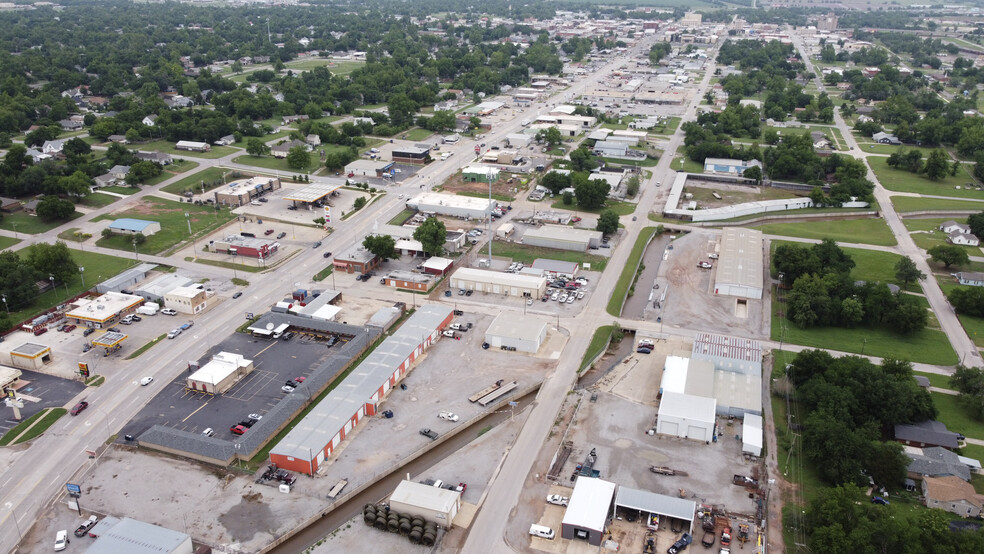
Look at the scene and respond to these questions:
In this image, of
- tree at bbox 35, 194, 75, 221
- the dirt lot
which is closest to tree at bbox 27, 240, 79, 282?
tree at bbox 35, 194, 75, 221

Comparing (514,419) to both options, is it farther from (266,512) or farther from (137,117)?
(137,117)

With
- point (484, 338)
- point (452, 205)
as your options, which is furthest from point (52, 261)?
point (452, 205)

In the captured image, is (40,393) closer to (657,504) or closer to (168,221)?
(168,221)

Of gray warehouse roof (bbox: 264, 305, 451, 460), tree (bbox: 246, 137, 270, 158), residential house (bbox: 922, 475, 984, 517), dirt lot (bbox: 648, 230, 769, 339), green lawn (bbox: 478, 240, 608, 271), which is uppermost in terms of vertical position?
tree (bbox: 246, 137, 270, 158)

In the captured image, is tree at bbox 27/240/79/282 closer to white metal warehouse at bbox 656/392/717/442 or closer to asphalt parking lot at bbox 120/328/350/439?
asphalt parking lot at bbox 120/328/350/439

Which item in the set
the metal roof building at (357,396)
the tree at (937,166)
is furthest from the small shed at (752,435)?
the tree at (937,166)
